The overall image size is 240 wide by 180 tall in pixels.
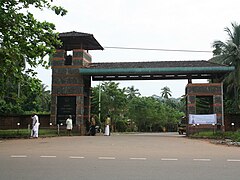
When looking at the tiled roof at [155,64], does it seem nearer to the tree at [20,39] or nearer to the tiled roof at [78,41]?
the tiled roof at [78,41]

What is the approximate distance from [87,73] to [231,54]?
18.2 metres

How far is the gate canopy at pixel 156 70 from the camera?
27.4m

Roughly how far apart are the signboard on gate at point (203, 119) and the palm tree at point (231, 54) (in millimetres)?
11527

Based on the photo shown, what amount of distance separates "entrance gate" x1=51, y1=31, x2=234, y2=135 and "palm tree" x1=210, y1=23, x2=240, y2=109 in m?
7.58

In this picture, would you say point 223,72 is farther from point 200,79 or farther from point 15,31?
point 15,31

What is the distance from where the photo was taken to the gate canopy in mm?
27375

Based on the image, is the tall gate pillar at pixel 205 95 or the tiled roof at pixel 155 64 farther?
the tiled roof at pixel 155 64

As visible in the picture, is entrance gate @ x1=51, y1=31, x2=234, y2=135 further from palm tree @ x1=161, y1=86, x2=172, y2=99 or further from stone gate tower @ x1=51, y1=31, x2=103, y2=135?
palm tree @ x1=161, y1=86, x2=172, y2=99

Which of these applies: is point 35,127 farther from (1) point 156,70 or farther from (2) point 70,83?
(1) point 156,70

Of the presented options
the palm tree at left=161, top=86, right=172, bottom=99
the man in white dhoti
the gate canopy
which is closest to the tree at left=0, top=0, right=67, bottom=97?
the man in white dhoti

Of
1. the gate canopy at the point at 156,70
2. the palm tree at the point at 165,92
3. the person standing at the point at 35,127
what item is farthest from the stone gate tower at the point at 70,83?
the palm tree at the point at 165,92

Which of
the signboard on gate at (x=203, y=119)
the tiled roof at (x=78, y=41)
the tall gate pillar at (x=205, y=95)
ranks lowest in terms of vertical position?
the signboard on gate at (x=203, y=119)

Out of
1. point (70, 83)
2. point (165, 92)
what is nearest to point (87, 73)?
point (70, 83)

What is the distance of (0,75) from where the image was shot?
10.1m
